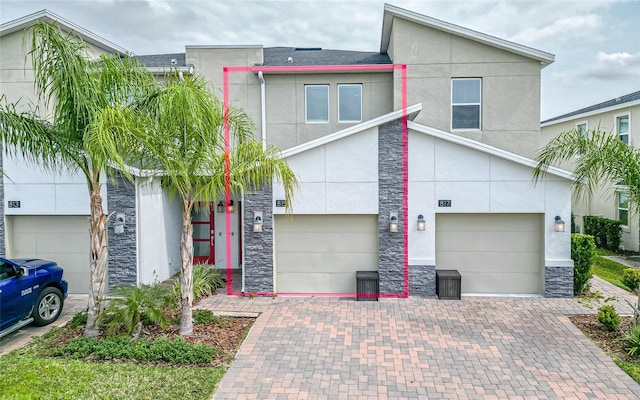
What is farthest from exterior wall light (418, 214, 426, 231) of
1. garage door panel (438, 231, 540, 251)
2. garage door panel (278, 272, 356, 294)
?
garage door panel (278, 272, 356, 294)

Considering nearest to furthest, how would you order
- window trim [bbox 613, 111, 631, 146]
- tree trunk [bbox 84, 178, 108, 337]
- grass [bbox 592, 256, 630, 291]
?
tree trunk [bbox 84, 178, 108, 337], grass [bbox 592, 256, 630, 291], window trim [bbox 613, 111, 631, 146]

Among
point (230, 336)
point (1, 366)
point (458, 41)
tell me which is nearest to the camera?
point (1, 366)

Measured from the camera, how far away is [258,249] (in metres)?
10.3

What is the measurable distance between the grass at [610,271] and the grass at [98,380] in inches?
423

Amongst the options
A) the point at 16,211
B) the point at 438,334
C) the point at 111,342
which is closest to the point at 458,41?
the point at 438,334

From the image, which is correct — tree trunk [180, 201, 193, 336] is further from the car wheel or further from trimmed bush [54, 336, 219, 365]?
the car wheel

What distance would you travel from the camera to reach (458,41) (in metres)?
12.7

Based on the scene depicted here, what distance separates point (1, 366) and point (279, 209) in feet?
20.0

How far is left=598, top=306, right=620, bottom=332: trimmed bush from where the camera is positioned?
24.9ft

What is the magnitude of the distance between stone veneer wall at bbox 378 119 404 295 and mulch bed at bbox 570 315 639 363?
12.6ft

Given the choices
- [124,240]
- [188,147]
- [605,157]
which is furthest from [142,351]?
[605,157]

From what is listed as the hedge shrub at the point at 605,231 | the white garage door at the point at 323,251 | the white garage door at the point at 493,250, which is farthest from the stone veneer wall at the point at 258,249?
the hedge shrub at the point at 605,231

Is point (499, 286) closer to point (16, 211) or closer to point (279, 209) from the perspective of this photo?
point (279, 209)

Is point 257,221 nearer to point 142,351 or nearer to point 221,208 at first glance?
point 221,208
